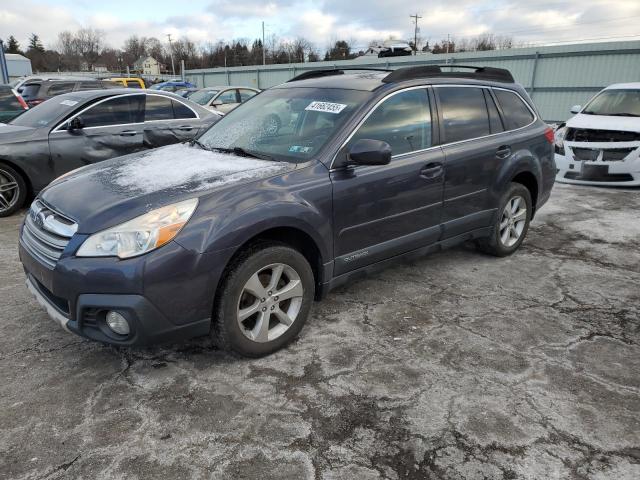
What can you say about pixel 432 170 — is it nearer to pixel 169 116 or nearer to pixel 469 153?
pixel 469 153

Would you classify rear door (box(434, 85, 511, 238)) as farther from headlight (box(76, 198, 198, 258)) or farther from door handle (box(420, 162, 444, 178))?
headlight (box(76, 198, 198, 258))

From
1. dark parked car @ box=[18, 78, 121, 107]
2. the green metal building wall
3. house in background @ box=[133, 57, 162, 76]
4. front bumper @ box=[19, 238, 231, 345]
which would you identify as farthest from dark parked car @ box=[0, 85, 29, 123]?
house in background @ box=[133, 57, 162, 76]

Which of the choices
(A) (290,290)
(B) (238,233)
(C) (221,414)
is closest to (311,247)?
(A) (290,290)

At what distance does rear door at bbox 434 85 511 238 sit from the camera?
4039 mm

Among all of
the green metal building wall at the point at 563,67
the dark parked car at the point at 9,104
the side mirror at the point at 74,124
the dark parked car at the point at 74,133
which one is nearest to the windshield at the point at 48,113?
the dark parked car at the point at 74,133

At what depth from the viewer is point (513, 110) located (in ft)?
15.7

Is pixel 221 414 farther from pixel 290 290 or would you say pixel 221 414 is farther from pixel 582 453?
pixel 582 453

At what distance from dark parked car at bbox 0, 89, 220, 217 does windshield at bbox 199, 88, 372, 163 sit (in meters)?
1.71

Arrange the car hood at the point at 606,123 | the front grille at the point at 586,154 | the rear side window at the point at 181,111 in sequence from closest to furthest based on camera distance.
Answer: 1. the rear side window at the point at 181,111
2. the car hood at the point at 606,123
3. the front grille at the point at 586,154

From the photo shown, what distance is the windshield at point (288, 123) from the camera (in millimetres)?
3428

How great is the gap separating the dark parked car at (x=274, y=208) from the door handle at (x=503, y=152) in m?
0.03

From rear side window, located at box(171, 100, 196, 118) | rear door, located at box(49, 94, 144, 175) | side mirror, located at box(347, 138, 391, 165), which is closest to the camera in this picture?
Answer: side mirror, located at box(347, 138, 391, 165)

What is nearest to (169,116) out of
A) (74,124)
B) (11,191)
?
(74,124)

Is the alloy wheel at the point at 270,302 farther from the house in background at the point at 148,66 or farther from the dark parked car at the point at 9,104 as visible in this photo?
the house in background at the point at 148,66
